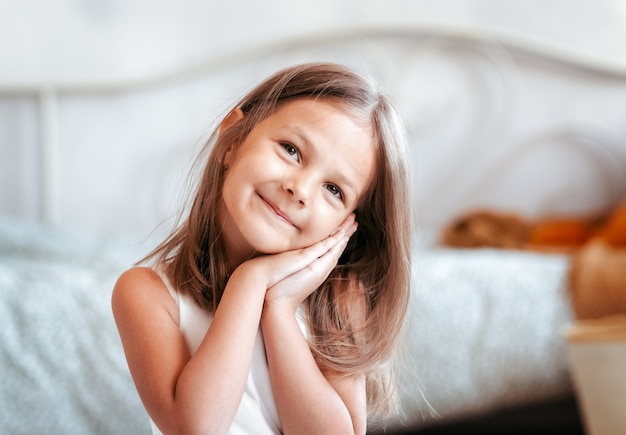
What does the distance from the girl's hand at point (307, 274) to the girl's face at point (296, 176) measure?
0.4 inches

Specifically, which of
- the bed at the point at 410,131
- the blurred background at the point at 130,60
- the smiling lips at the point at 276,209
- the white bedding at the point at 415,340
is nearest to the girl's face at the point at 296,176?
the smiling lips at the point at 276,209

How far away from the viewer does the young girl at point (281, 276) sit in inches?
24.3

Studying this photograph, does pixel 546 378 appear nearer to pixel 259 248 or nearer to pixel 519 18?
pixel 259 248

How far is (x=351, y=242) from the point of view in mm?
745

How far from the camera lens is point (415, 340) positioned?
1.29 metres

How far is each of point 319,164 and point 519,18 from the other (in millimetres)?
1790

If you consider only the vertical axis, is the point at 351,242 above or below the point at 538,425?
above

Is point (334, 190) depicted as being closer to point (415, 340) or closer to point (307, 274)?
point (307, 274)

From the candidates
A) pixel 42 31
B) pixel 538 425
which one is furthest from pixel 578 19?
pixel 42 31

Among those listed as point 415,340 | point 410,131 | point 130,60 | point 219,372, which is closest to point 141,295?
point 219,372

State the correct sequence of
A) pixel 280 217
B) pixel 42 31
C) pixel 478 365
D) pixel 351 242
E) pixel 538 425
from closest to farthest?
pixel 280 217 → pixel 351 242 → pixel 478 365 → pixel 538 425 → pixel 42 31

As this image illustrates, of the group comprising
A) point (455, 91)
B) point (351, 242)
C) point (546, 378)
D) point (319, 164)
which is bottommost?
point (546, 378)

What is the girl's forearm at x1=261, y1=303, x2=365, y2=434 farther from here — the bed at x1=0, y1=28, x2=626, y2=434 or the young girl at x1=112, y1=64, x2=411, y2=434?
the bed at x1=0, y1=28, x2=626, y2=434

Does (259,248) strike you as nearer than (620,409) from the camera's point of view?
Yes
